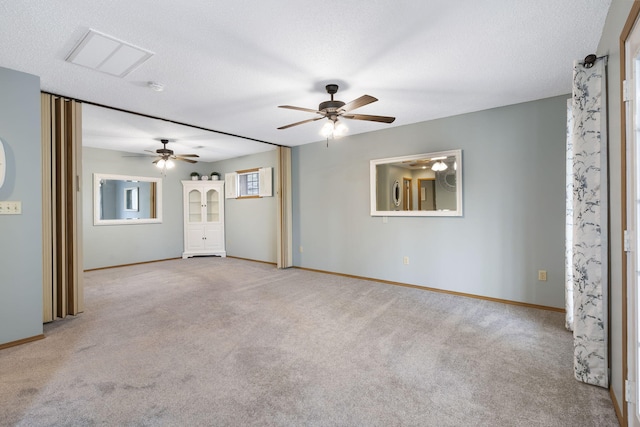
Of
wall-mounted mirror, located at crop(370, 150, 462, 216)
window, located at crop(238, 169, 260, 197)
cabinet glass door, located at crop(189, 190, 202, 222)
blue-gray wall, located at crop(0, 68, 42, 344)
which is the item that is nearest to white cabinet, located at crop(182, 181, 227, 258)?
cabinet glass door, located at crop(189, 190, 202, 222)

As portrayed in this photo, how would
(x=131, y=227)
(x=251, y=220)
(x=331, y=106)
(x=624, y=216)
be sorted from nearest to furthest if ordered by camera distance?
(x=624, y=216) < (x=331, y=106) < (x=131, y=227) < (x=251, y=220)

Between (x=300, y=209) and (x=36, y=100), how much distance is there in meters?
4.12

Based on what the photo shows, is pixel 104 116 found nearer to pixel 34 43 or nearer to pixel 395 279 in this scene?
pixel 34 43

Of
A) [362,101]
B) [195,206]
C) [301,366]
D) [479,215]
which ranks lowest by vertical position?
[301,366]

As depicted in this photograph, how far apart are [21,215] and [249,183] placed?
4.66 m

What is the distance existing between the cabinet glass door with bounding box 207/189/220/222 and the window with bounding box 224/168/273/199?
1.13ft

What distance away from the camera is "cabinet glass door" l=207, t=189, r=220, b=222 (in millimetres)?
7902

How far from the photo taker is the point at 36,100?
9.55 feet

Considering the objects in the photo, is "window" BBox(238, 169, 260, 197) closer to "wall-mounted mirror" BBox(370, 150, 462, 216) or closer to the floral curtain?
"wall-mounted mirror" BBox(370, 150, 462, 216)

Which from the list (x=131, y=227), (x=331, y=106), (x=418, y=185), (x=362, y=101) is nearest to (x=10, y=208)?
(x=331, y=106)

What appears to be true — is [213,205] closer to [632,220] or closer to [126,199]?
[126,199]

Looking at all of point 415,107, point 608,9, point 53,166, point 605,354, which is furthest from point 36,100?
point 605,354

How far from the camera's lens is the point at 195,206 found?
783cm

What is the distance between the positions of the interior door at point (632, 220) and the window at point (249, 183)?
20.6 ft
